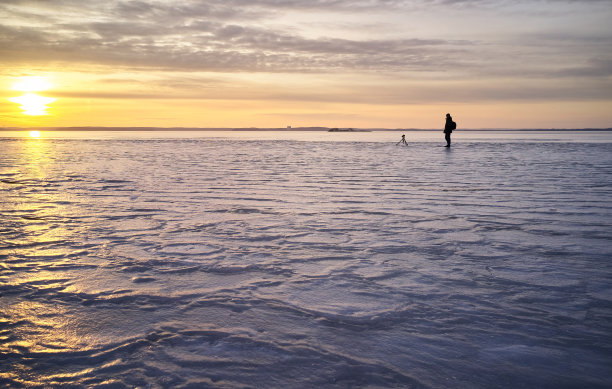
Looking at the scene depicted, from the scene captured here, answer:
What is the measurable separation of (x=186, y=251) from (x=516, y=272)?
10.6 ft

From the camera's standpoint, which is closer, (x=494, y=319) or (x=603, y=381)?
(x=603, y=381)

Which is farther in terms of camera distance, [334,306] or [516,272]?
[516,272]

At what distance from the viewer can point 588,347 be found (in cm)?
254

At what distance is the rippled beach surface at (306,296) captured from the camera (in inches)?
91.6

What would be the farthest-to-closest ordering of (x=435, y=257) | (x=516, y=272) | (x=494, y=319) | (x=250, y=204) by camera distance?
(x=250, y=204)
(x=435, y=257)
(x=516, y=272)
(x=494, y=319)

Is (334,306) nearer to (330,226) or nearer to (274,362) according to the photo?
(274,362)

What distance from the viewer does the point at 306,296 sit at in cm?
334

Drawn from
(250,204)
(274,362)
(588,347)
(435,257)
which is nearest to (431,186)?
(250,204)

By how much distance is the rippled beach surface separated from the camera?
2.33 meters

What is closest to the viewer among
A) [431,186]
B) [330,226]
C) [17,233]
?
[17,233]

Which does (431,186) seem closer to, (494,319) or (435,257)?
(435,257)

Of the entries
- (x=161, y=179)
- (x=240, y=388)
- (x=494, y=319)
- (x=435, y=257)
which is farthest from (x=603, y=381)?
(x=161, y=179)

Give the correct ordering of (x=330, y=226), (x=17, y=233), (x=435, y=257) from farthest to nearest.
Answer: (x=330, y=226) → (x=17, y=233) → (x=435, y=257)

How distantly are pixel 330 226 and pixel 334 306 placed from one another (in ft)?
8.63
